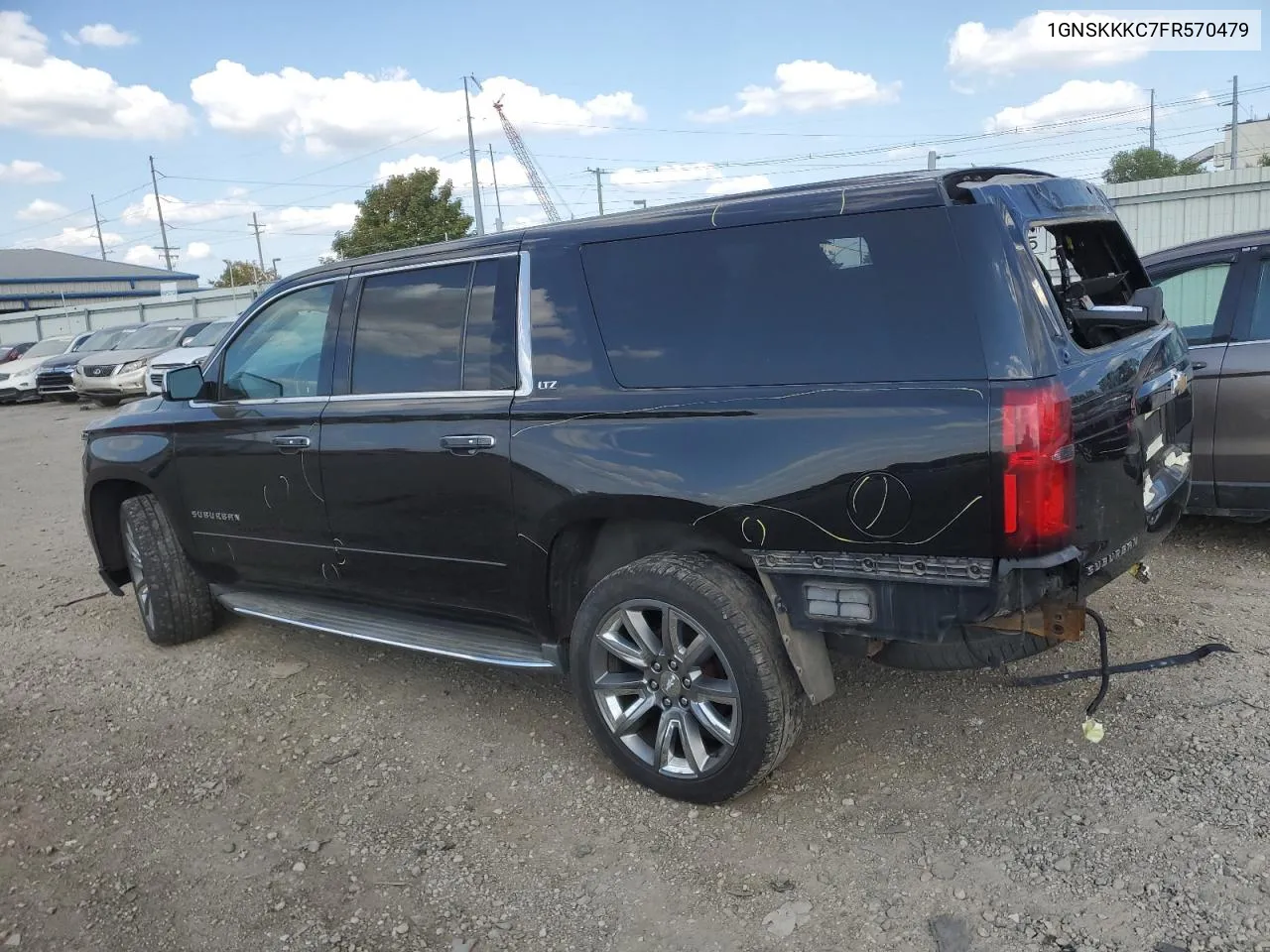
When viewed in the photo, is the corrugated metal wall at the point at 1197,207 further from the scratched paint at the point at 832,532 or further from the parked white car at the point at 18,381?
the parked white car at the point at 18,381

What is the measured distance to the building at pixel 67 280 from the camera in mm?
67312

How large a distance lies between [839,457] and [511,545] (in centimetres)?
132

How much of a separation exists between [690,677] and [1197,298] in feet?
13.0

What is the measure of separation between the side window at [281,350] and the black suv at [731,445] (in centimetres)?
3

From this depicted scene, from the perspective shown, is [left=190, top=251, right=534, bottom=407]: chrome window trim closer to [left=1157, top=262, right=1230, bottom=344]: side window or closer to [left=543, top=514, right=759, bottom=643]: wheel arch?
[left=543, top=514, right=759, bottom=643]: wheel arch

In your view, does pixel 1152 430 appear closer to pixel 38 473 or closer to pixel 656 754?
pixel 656 754

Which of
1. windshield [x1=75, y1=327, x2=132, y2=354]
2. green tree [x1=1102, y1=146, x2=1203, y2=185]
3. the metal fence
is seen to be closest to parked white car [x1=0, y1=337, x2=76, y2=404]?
windshield [x1=75, y1=327, x2=132, y2=354]

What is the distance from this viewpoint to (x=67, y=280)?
7031 centimetres

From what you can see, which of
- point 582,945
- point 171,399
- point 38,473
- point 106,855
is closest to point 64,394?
point 38,473

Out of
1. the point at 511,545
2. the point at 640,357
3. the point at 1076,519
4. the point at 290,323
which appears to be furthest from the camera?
the point at 290,323

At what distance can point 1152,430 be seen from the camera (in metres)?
3.28

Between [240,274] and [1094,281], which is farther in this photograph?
[240,274]

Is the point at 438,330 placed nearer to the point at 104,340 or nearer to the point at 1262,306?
the point at 1262,306

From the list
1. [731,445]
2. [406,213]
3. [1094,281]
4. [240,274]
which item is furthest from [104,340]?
[240,274]
